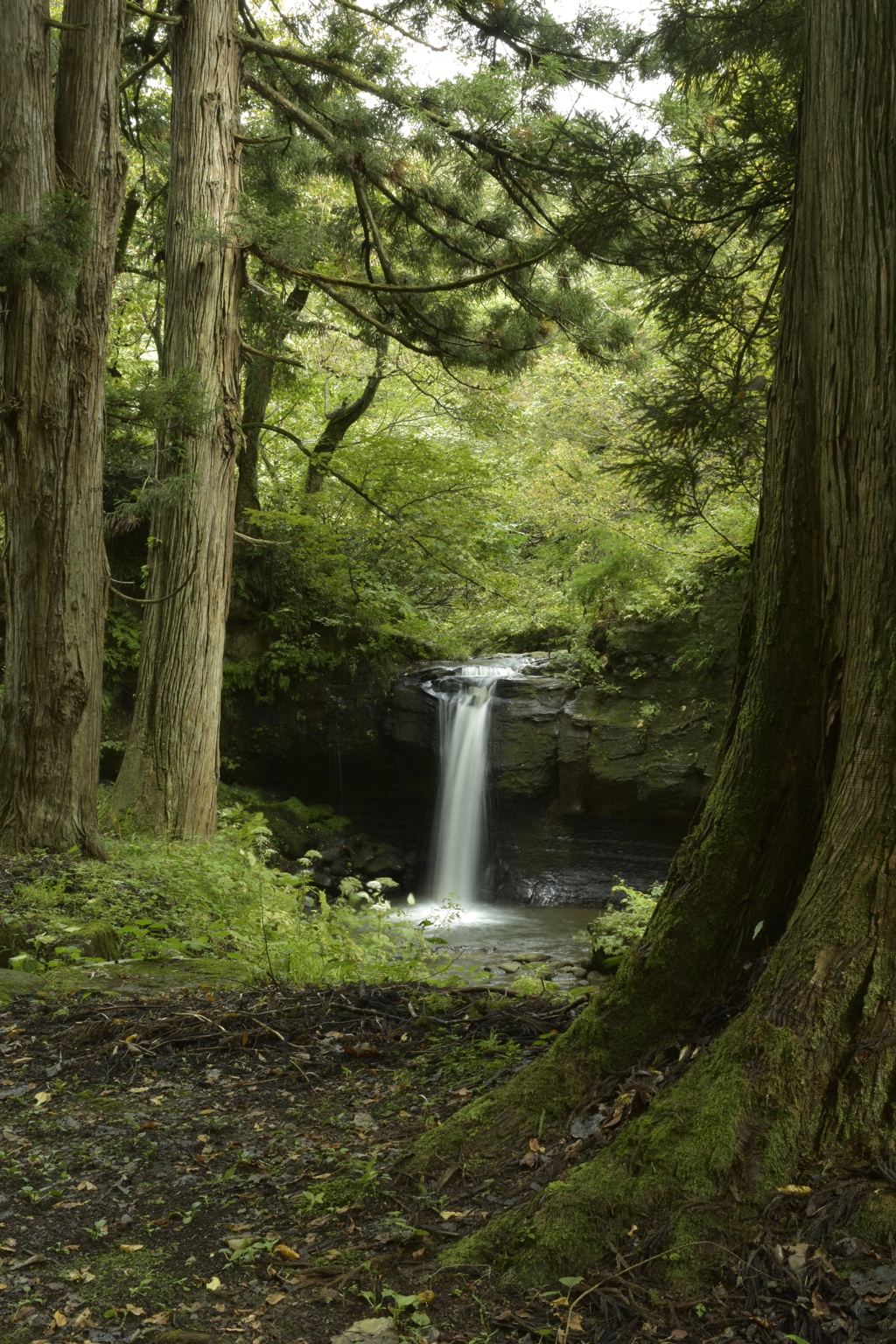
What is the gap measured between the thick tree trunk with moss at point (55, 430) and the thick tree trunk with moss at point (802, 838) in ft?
15.6

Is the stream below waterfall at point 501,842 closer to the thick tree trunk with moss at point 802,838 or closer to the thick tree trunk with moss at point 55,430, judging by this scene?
the thick tree trunk with moss at point 55,430

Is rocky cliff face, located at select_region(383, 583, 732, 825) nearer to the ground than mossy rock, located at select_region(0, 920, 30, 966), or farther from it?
farther from it

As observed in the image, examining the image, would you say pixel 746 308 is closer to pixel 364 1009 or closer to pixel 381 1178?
pixel 364 1009

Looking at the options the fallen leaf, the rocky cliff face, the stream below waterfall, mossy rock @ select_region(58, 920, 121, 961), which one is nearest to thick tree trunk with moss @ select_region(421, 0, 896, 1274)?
the fallen leaf

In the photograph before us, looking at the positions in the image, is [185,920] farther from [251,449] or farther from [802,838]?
[251,449]

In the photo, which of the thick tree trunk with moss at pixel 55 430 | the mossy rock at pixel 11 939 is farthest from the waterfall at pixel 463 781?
the mossy rock at pixel 11 939

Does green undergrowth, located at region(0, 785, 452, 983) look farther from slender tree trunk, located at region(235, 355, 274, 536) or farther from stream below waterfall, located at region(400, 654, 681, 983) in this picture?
slender tree trunk, located at region(235, 355, 274, 536)

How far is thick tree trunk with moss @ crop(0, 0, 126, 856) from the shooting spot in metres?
6.08

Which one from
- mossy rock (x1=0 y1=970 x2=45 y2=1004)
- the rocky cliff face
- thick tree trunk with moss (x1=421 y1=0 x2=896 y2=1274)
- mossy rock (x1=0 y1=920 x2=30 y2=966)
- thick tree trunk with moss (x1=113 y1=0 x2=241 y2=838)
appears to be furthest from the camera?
the rocky cliff face

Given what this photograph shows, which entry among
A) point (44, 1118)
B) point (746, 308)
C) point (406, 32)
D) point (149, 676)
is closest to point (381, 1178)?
point (44, 1118)

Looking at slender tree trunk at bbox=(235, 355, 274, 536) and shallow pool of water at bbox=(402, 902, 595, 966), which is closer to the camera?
shallow pool of water at bbox=(402, 902, 595, 966)

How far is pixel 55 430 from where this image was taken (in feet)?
20.5

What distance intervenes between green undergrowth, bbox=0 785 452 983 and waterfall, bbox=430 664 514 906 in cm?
594

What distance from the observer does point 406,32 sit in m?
8.18
